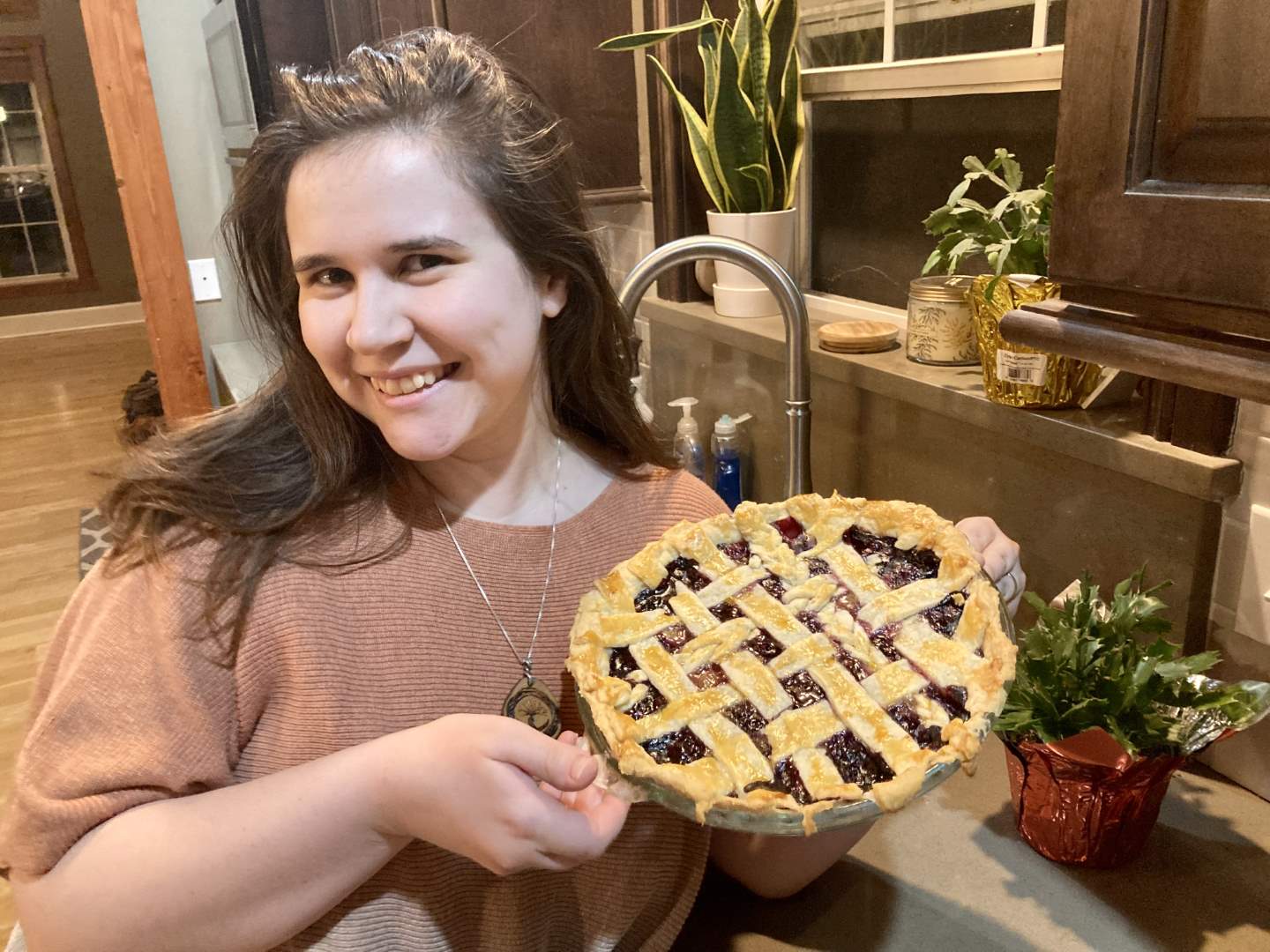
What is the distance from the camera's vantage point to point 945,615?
85 cm

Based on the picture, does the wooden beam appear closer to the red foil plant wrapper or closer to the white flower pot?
the white flower pot

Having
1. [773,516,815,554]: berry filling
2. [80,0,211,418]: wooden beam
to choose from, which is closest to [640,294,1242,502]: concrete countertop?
[773,516,815,554]: berry filling

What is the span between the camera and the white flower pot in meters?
1.66

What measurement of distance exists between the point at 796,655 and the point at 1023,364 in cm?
50

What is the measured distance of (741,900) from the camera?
95cm

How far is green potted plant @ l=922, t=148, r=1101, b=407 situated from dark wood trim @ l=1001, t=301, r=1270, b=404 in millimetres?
234

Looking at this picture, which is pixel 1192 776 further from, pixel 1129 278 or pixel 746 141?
pixel 746 141

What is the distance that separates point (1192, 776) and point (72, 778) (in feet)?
3.60

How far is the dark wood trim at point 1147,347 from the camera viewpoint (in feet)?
2.27

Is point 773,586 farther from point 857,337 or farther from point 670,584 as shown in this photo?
point 857,337

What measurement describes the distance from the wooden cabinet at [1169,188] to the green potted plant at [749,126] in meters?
0.94

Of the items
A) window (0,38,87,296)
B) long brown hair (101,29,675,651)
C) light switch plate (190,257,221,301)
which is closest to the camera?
long brown hair (101,29,675,651)

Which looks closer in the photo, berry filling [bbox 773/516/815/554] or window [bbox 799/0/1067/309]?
berry filling [bbox 773/516/815/554]

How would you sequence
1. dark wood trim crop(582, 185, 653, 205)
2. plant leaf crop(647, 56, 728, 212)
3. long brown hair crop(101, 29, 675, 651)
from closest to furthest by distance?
long brown hair crop(101, 29, 675, 651) → plant leaf crop(647, 56, 728, 212) → dark wood trim crop(582, 185, 653, 205)
